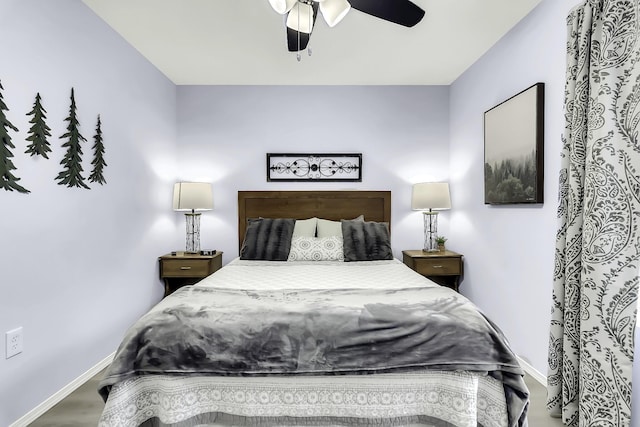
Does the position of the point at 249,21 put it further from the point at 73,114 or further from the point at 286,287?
the point at 286,287

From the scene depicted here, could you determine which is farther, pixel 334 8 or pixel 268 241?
pixel 268 241

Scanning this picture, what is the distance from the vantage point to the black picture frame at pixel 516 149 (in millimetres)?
2510

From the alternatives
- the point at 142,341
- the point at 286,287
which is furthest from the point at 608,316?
the point at 142,341

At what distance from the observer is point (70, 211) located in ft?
7.81

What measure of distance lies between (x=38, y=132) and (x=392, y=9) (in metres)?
2.05

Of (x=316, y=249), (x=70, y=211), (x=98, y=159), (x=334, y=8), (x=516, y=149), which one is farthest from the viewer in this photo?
(x=316, y=249)

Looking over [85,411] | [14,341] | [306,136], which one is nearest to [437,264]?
[306,136]

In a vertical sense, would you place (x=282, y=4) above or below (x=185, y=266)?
above

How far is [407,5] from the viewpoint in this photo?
1.85 metres

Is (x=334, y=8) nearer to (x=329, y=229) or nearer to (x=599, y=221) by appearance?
(x=599, y=221)

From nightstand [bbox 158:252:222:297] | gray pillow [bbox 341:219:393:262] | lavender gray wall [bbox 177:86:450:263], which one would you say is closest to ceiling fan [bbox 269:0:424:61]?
gray pillow [bbox 341:219:393:262]

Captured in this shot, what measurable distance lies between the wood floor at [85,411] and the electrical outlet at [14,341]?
42cm

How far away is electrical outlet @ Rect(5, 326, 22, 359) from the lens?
190cm

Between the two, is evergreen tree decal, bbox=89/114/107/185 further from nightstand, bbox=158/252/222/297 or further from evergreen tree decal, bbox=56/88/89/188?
nightstand, bbox=158/252/222/297
